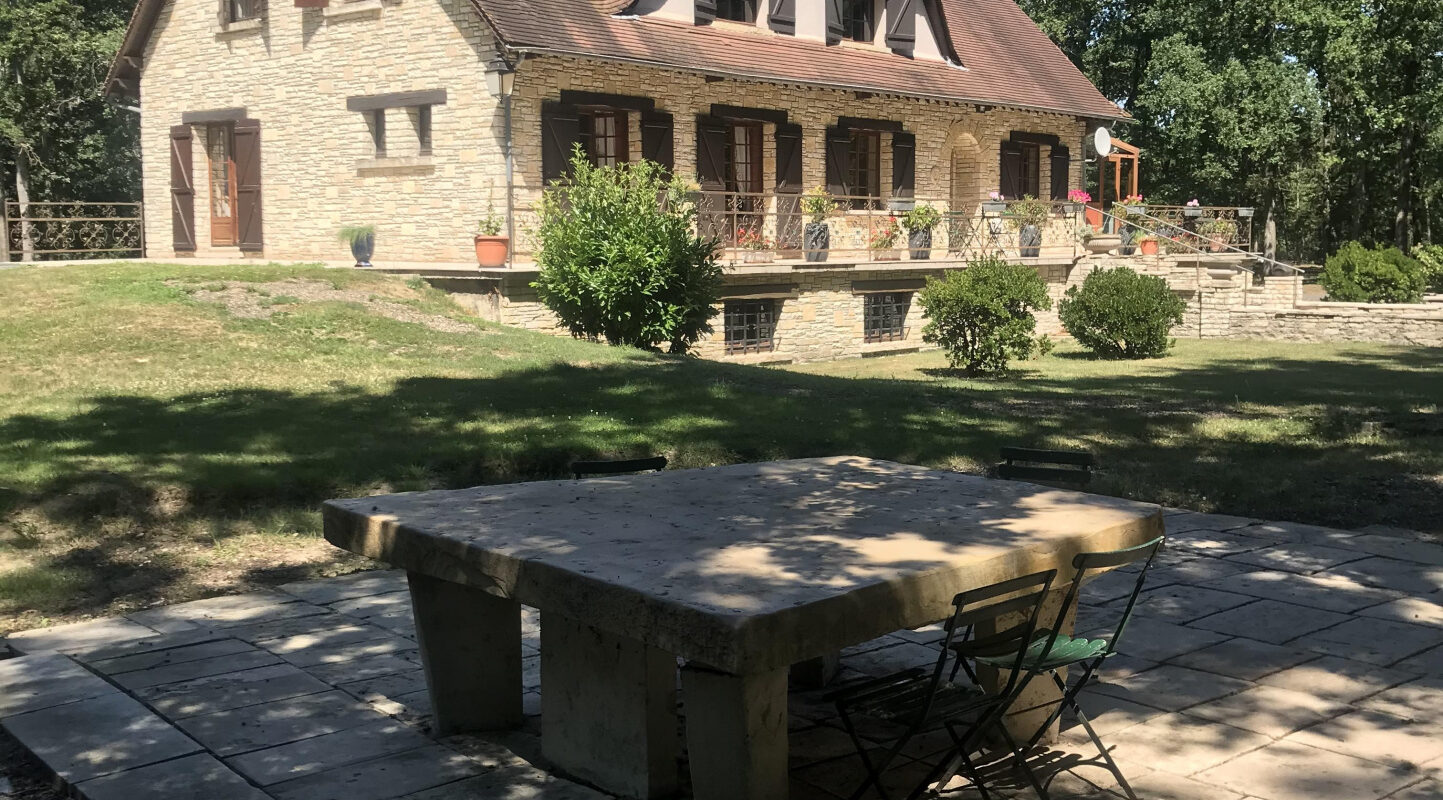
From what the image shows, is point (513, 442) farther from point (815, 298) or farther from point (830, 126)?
point (830, 126)

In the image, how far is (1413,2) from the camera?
3016 centimetres

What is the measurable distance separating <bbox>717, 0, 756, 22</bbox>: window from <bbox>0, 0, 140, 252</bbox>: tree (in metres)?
14.1

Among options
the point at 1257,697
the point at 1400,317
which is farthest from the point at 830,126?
the point at 1257,697

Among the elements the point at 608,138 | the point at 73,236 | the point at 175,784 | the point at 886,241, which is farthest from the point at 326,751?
the point at 73,236

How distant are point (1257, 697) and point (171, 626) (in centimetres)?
436

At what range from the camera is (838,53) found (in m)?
22.6

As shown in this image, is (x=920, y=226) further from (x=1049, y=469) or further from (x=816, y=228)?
(x=1049, y=469)

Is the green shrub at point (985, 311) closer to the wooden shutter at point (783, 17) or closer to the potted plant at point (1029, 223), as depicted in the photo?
the wooden shutter at point (783, 17)

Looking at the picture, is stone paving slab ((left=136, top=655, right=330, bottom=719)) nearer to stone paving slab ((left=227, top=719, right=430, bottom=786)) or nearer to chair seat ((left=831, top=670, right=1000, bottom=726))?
stone paving slab ((left=227, top=719, right=430, bottom=786))

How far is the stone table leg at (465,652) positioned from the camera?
4.46 metres

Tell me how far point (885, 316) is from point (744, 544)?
19.1 meters

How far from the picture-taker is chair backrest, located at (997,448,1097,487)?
562 centimetres

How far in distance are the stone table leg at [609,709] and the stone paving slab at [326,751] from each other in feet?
1.85

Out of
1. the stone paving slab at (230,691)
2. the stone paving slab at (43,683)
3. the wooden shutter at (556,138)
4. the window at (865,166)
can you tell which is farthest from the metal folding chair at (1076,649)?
the window at (865,166)
